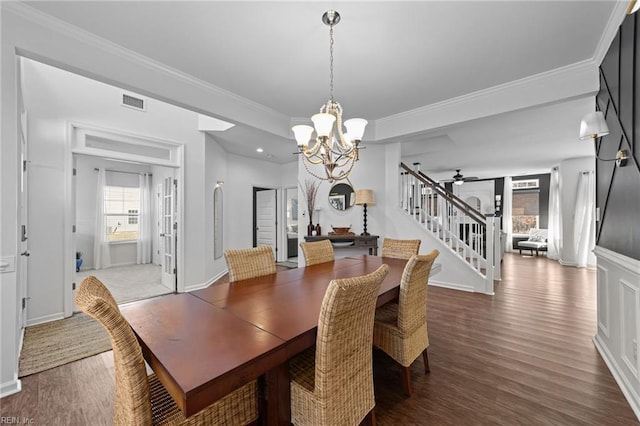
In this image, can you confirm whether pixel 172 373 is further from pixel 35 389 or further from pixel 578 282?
pixel 578 282

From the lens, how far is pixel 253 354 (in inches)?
40.4

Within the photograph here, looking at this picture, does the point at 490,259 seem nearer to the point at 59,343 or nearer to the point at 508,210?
the point at 59,343

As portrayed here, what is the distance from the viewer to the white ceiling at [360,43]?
2037mm

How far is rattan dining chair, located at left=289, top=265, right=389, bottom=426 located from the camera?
118cm

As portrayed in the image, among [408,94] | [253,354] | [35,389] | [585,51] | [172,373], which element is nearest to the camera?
[172,373]

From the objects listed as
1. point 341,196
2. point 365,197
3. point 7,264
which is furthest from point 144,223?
point 365,197

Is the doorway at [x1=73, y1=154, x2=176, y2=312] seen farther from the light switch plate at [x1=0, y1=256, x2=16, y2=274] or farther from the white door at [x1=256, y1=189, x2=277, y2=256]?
the light switch plate at [x1=0, y1=256, x2=16, y2=274]

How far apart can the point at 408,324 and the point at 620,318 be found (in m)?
1.62

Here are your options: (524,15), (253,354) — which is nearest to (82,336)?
(253,354)

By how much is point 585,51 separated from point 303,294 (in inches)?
132

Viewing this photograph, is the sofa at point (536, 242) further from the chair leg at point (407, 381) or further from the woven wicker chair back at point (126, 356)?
the woven wicker chair back at point (126, 356)

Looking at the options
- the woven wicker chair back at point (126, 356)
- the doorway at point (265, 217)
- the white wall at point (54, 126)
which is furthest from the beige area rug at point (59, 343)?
the doorway at point (265, 217)

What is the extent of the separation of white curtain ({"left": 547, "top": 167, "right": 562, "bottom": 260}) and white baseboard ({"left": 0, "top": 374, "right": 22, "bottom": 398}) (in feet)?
32.0

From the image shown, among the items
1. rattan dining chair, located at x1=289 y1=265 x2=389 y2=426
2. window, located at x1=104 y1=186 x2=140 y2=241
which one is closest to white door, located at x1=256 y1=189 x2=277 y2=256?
window, located at x1=104 y1=186 x2=140 y2=241
